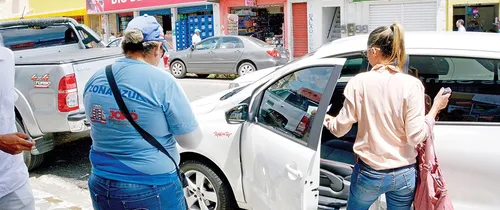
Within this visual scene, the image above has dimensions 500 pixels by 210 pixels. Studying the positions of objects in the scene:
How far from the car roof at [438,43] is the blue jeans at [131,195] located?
1.82 m


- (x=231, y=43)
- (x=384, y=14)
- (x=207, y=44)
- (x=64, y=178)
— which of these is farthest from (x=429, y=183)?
(x=384, y=14)

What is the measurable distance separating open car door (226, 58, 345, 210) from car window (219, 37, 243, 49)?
1150 cm

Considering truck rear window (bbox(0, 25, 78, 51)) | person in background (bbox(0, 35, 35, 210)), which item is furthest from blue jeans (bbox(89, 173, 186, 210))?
truck rear window (bbox(0, 25, 78, 51))

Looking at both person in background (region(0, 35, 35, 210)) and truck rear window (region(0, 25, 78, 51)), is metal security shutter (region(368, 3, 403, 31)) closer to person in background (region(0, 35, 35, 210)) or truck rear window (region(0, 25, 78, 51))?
truck rear window (region(0, 25, 78, 51))

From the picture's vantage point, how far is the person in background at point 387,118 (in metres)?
2.68

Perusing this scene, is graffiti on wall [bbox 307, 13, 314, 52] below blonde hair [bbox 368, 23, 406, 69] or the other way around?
the other way around

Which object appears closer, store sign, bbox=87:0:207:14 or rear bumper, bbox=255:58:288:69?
rear bumper, bbox=255:58:288:69

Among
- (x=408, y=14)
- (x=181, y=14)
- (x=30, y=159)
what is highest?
(x=181, y=14)

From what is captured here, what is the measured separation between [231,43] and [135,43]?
517 inches

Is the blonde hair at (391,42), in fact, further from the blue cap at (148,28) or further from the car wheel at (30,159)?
the car wheel at (30,159)

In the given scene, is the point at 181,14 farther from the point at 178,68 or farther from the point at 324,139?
the point at 324,139

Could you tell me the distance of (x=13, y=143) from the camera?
252 centimetres

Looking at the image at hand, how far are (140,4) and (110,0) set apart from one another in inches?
117

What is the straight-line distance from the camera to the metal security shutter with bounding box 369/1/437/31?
17328 mm
